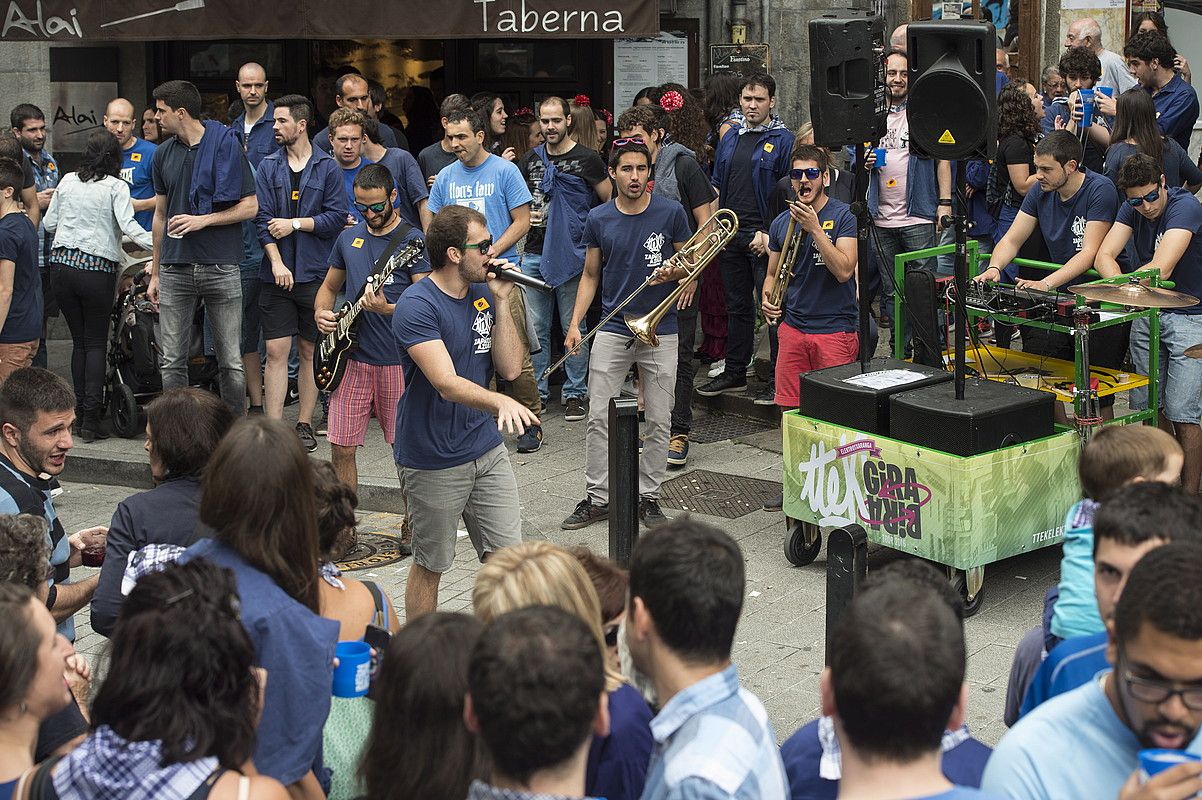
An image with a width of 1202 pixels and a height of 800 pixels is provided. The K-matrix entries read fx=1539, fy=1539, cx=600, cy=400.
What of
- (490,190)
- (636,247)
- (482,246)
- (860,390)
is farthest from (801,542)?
(490,190)

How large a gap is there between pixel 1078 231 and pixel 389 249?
12.7 ft

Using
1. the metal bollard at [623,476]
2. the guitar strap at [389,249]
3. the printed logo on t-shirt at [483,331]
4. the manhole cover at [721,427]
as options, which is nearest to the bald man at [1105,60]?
the manhole cover at [721,427]

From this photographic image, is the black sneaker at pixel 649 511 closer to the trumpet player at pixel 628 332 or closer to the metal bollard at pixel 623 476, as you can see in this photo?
the trumpet player at pixel 628 332

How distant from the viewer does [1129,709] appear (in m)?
2.97

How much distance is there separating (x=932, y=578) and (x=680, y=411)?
5646mm

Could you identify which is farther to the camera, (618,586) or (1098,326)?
(1098,326)

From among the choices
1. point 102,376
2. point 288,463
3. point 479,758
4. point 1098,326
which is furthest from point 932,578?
point 102,376

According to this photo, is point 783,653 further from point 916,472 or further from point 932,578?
point 932,578

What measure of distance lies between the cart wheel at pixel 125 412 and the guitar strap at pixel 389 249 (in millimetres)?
2822

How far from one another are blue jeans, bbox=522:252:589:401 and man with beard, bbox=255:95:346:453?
153cm

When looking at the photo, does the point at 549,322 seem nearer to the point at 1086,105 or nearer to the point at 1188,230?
the point at 1086,105

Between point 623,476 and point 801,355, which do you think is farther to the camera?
point 801,355

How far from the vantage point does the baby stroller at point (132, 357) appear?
34.0 feet

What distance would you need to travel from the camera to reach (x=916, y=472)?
7.12 m
